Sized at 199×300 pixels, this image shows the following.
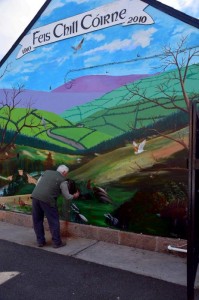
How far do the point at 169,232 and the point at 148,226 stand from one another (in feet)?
1.18

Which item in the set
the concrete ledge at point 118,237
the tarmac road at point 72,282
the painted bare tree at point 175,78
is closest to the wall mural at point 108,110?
the painted bare tree at point 175,78

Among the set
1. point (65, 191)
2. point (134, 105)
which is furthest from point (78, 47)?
point (65, 191)

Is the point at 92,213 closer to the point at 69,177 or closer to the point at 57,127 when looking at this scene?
the point at 69,177

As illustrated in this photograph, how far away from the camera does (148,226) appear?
5.43 m

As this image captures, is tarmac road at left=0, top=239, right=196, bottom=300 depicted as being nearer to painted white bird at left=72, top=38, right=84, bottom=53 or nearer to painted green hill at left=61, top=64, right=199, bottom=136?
painted green hill at left=61, top=64, right=199, bottom=136

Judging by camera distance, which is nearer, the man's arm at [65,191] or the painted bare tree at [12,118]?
the man's arm at [65,191]

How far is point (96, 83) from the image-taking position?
6.18 meters

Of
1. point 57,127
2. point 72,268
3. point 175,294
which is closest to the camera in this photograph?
point 175,294

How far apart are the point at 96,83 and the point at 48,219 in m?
2.58

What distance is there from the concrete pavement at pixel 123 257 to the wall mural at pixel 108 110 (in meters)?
0.38

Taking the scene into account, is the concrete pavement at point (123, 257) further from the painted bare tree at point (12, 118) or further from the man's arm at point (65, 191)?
the painted bare tree at point (12, 118)

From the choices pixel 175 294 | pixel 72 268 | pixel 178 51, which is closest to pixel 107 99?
pixel 178 51

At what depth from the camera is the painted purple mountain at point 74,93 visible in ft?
19.6

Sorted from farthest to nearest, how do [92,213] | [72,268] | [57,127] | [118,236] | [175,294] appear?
[57,127], [92,213], [118,236], [72,268], [175,294]
